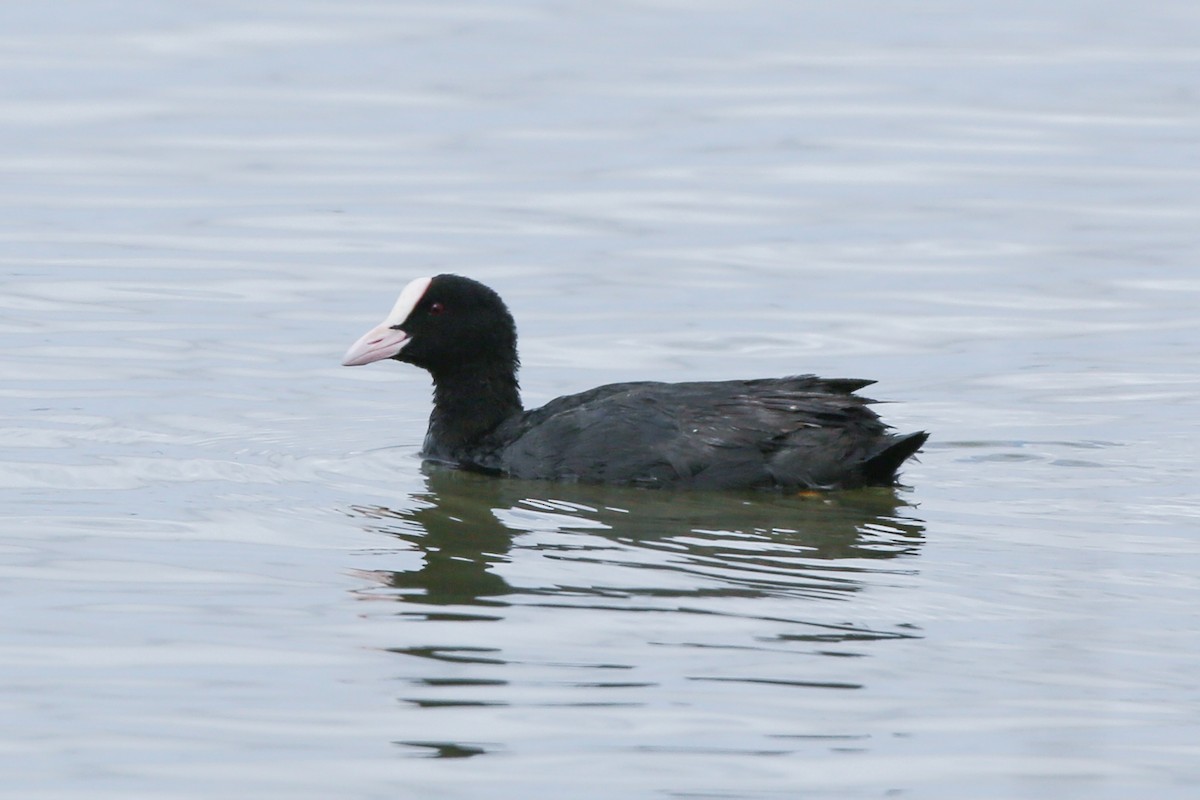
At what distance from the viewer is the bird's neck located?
10.1 m

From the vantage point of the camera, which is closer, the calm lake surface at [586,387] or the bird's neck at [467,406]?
the calm lake surface at [586,387]

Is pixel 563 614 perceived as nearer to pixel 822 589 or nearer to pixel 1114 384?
pixel 822 589

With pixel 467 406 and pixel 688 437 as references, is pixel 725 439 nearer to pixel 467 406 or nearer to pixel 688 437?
pixel 688 437

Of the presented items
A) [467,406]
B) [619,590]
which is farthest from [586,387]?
[619,590]

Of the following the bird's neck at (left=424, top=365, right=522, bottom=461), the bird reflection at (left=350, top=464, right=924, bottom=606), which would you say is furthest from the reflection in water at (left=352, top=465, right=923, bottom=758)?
the bird's neck at (left=424, top=365, right=522, bottom=461)

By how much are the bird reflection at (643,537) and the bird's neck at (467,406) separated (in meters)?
0.23

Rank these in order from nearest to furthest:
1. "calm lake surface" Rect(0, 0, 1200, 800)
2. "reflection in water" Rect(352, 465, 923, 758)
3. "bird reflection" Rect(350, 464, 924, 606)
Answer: "calm lake surface" Rect(0, 0, 1200, 800) < "reflection in water" Rect(352, 465, 923, 758) < "bird reflection" Rect(350, 464, 924, 606)

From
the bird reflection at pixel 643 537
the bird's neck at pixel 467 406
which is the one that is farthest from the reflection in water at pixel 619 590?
the bird's neck at pixel 467 406

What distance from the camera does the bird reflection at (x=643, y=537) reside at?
7.62 m

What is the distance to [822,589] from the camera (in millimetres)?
7547

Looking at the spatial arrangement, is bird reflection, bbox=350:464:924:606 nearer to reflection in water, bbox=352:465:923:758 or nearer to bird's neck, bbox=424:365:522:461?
reflection in water, bbox=352:465:923:758

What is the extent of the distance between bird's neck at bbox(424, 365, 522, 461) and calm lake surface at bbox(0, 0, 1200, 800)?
0.68 feet

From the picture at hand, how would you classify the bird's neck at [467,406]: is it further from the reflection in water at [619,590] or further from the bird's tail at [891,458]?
the bird's tail at [891,458]

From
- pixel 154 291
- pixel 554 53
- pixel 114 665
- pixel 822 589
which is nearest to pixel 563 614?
pixel 822 589
